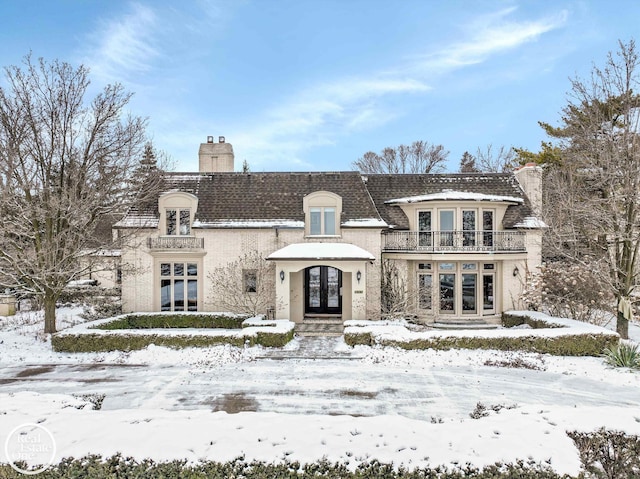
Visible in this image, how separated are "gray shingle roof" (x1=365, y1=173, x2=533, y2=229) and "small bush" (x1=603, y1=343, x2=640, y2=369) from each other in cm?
869

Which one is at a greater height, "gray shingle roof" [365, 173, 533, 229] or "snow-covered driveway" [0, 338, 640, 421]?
"gray shingle roof" [365, 173, 533, 229]

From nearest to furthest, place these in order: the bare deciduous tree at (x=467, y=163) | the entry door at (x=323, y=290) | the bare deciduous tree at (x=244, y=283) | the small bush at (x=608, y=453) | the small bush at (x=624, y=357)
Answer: the small bush at (x=608, y=453) → the small bush at (x=624, y=357) → the bare deciduous tree at (x=244, y=283) → the entry door at (x=323, y=290) → the bare deciduous tree at (x=467, y=163)

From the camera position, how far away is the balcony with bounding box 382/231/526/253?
18609mm

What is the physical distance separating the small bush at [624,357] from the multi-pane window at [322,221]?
11667mm

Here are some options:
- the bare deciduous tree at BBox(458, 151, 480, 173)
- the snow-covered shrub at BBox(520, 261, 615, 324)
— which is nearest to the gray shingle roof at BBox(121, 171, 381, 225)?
the snow-covered shrub at BBox(520, 261, 615, 324)

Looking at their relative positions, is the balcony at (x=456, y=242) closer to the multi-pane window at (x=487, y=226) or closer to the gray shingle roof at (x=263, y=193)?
the multi-pane window at (x=487, y=226)

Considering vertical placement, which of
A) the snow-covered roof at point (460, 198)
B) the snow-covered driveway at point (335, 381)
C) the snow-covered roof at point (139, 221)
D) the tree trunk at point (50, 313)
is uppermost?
the snow-covered roof at point (460, 198)

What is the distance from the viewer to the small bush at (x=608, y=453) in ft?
17.5

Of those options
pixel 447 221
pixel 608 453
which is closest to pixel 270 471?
pixel 608 453

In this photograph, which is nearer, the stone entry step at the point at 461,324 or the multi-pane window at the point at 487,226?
the stone entry step at the point at 461,324

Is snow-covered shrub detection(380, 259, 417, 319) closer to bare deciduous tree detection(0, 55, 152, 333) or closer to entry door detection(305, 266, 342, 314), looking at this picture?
entry door detection(305, 266, 342, 314)

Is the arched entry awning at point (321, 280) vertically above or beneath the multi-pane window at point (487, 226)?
beneath

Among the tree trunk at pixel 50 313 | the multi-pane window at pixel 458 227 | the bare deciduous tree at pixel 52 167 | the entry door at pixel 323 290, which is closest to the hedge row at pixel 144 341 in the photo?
the tree trunk at pixel 50 313

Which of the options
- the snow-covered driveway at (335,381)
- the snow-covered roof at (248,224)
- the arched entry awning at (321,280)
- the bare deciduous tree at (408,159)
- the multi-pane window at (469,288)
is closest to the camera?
the snow-covered driveway at (335,381)
